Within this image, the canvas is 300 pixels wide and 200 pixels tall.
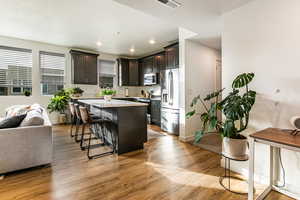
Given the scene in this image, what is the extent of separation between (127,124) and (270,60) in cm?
244

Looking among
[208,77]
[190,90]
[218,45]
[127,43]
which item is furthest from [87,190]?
[127,43]

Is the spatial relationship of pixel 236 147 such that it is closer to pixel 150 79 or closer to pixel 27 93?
pixel 150 79

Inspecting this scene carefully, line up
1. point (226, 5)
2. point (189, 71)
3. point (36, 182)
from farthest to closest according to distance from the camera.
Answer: point (189, 71) → point (226, 5) → point (36, 182)

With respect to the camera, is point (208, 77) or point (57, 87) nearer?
point (208, 77)

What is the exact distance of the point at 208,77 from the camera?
13.4 ft

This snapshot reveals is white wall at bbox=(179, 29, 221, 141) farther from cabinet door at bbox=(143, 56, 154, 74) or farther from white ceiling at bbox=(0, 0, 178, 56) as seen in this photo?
cabinet door at bbox=(143, 56, 154, 74)

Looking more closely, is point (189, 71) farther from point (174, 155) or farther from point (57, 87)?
point (57, 87)

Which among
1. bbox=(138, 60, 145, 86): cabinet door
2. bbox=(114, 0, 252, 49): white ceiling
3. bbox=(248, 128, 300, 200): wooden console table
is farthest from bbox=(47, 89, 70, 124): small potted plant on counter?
bbox=(248, 128, 300, 200): wooden console table

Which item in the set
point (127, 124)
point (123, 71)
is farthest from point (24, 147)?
point (123, 71)

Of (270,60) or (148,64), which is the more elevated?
(148,64)

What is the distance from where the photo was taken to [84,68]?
18.9ft

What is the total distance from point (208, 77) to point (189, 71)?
2.56 feet

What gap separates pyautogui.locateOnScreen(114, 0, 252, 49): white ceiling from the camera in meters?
2.04

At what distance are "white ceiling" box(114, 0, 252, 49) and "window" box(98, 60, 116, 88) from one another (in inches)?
179
